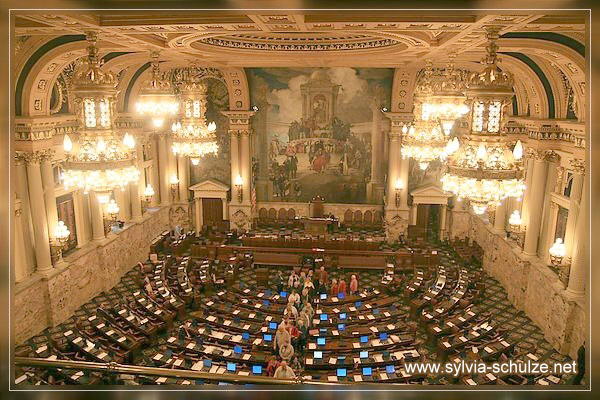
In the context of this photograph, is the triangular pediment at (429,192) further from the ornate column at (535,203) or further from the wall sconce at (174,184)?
the wall sconce at (174,184)

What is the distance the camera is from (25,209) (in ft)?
47.4

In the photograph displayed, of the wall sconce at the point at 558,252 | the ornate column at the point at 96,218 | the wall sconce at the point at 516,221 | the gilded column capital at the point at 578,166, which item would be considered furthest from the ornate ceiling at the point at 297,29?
the ornate column at the point at 96,218

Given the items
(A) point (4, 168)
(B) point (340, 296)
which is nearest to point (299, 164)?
(B) point (340, 296)

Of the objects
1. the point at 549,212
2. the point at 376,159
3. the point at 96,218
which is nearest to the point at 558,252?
the point at 549,212

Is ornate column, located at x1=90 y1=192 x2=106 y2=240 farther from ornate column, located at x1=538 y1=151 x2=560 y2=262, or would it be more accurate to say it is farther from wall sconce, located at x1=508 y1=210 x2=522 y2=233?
ornate column, located at x1=538 y1=151 x2=560 y2=262

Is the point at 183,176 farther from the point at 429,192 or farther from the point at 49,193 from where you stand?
the point at 429,192

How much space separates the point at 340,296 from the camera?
17.4m

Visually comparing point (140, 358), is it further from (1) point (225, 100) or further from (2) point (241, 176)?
(1) point (225, 100)

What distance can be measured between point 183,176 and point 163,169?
1.39m

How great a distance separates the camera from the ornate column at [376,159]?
25.2m

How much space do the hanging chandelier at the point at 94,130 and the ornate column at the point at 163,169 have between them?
17.8m

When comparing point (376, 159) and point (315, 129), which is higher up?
point (315, 129)

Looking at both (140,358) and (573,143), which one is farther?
(573,143)

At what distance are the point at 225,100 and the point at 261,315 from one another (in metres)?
13.9
